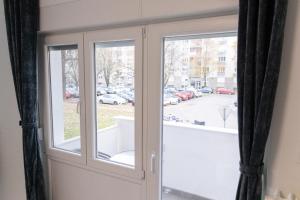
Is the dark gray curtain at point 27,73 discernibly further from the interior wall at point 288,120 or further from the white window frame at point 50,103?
the interior wall at point 288,120

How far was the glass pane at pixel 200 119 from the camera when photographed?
1.64 m

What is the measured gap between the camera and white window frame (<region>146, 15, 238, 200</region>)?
1.62m

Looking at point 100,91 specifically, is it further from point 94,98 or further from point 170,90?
point 170,90

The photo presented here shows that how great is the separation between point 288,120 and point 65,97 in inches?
76.0

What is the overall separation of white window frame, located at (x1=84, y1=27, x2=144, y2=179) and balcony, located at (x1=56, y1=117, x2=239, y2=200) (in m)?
0.10

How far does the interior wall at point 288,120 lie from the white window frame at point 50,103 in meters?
1.55

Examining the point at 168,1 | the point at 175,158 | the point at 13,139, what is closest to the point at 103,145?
the point at 175,158

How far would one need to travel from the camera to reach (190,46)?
5.68ft

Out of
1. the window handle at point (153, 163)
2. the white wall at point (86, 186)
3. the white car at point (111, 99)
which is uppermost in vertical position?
the white car at point (111, 99)

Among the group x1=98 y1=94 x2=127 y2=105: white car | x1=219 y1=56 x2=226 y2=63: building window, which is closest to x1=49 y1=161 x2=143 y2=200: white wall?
x1=98 y1=94 x2=127 y2=105: white car

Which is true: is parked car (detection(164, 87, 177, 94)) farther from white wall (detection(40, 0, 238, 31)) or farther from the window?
white wall (detection(40, 0, 238, 31))

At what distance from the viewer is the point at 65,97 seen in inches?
95.0

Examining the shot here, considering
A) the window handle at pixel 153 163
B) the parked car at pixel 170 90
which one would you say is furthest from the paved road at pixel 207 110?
the window handle at pixel 153 163

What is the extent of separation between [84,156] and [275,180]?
1583 millimetres
